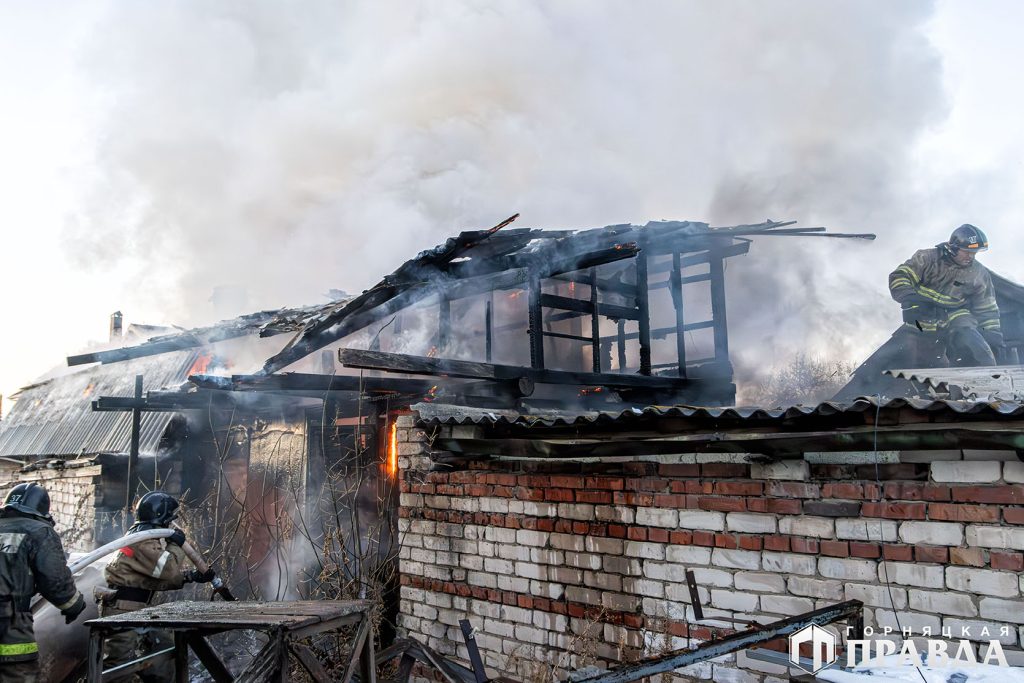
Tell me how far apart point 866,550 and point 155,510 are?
6080mm

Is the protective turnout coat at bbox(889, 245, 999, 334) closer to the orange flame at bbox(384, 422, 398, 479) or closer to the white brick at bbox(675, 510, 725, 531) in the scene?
the white brick at bbox(675, 510, 725, 531)

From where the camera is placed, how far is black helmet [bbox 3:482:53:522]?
564cm

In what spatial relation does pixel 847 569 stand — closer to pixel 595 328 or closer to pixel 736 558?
pixel 736 558

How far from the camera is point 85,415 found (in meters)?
14.6

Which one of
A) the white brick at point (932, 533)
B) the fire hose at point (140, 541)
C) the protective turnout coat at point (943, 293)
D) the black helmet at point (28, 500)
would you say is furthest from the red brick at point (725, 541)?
the protective turnout coat at point (943, 293)

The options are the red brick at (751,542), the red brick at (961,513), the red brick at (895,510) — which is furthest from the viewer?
the red brick at (751,542)

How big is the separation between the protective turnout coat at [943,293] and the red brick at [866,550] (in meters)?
5.89

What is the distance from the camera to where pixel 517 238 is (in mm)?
7930

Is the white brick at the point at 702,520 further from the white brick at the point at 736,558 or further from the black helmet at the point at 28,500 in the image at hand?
the black helmet at the point at 28,500

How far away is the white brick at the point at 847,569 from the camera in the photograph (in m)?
4.09

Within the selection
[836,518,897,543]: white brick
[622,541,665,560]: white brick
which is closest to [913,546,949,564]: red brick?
[836,518,897,543]: white brick

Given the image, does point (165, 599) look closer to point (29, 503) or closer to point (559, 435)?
point (29, 503)

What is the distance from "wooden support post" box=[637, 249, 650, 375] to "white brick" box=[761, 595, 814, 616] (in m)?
5.01

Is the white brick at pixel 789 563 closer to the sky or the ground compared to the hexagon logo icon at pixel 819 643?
closer to the sky
